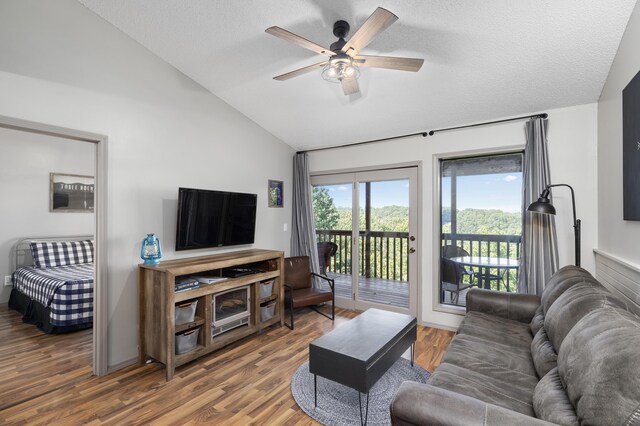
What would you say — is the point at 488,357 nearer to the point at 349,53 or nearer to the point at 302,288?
the point at 349,53

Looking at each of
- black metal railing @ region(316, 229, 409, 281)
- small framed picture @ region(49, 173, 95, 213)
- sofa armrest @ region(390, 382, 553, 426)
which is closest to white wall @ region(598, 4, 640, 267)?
sofa armrest @ region(390, 382, 553, 426)

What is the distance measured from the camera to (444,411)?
4.00 ft

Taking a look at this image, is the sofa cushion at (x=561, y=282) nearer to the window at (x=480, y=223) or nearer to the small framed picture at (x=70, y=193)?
the window at (x=480, y=223)

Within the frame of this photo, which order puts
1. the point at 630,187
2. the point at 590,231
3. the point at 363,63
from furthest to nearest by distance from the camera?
the point at 590,231 < the point at 363,63 < the point at 630,187

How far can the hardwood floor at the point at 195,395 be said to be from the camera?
206 cm

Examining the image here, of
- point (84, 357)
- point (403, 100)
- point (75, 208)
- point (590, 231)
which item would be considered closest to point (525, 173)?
point (590, 231)

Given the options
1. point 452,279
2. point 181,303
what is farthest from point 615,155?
point 181,303

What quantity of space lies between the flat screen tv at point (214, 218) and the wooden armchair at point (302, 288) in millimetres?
684

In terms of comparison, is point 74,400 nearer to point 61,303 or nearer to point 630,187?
point 61,303

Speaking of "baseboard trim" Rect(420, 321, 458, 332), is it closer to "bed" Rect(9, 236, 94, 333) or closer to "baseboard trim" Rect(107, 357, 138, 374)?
"baseboard trim" Rect(107, 357, 138, 374)

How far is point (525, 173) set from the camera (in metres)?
3.12

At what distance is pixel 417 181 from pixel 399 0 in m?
2.18

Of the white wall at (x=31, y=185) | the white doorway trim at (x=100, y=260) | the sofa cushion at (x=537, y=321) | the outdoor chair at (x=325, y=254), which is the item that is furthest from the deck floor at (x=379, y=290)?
the white wall at (x=31, y=185)

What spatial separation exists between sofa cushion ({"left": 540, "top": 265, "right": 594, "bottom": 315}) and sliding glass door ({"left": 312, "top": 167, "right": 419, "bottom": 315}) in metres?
1.57
